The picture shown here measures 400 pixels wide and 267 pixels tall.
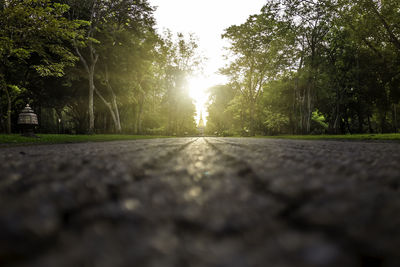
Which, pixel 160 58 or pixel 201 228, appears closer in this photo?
pixel 201 228

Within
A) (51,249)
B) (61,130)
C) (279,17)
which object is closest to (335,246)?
(51,249)

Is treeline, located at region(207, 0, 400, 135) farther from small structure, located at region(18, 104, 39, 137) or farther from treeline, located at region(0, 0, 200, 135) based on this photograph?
small structure, located at region(18, 104, 39, 137)

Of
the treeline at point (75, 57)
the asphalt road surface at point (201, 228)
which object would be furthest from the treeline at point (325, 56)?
the asphalt road surface at point (201, 228)

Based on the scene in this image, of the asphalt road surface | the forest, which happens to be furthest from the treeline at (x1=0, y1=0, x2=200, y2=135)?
the asphalt road surface

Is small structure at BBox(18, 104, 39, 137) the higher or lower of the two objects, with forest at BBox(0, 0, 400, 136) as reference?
lower

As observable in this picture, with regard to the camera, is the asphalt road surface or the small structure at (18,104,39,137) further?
the small structure at (18,104,39,137)

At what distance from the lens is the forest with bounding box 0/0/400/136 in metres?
13.7

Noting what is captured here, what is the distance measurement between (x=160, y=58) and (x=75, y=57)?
11857mm

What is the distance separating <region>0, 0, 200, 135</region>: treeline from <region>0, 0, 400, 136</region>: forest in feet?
0.28

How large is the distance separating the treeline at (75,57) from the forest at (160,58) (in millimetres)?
85

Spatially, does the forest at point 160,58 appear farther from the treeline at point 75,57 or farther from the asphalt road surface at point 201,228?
the asphalt road surface at point 201,228

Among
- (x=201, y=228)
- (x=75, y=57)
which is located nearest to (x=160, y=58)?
(x=75, y=57)

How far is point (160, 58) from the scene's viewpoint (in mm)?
25719

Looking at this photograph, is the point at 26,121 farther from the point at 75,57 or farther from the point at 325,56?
the point at 325,56
